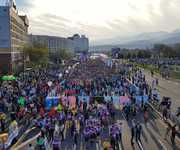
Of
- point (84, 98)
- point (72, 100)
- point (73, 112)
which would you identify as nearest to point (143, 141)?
point (73, 112)

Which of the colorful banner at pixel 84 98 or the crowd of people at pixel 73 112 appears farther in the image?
the colorful banner at pixel 84 98

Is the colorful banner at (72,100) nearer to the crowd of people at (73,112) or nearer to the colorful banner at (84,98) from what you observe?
the crowd of people at (73,112)

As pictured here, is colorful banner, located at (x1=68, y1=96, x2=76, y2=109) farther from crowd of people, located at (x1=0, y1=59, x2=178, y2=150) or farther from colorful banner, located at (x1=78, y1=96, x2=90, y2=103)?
colorful banner, located at (x1=78, y1=96, x2=90, y2=103)

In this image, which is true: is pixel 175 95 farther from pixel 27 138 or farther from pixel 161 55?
pixel 161 55

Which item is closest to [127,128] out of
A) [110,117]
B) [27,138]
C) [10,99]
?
[110,117]

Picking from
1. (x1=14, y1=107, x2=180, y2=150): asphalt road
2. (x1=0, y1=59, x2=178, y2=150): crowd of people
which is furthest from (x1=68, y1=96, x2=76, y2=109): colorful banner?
(x1=14, y1=107, x2=180, y2=150): asphalt road

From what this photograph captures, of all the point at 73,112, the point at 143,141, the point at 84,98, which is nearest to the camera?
the point at 143,141

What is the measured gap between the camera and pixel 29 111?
32.0 metres

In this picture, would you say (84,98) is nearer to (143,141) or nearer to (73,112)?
(73,112)

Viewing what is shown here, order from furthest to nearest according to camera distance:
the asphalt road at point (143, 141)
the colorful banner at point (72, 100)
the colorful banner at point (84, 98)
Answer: the colorful banner at point (84, 98) → the colorful banner at point (72, 100) → the asphalt road at point (143, 141)

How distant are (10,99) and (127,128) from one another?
13.5 meters

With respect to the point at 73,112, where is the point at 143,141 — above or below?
below

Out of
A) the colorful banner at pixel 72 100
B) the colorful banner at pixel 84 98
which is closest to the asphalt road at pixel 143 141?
the colorful banner at pixel 84 98

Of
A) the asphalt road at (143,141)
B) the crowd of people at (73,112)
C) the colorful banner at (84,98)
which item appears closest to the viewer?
the asphalt road at (143,141)
